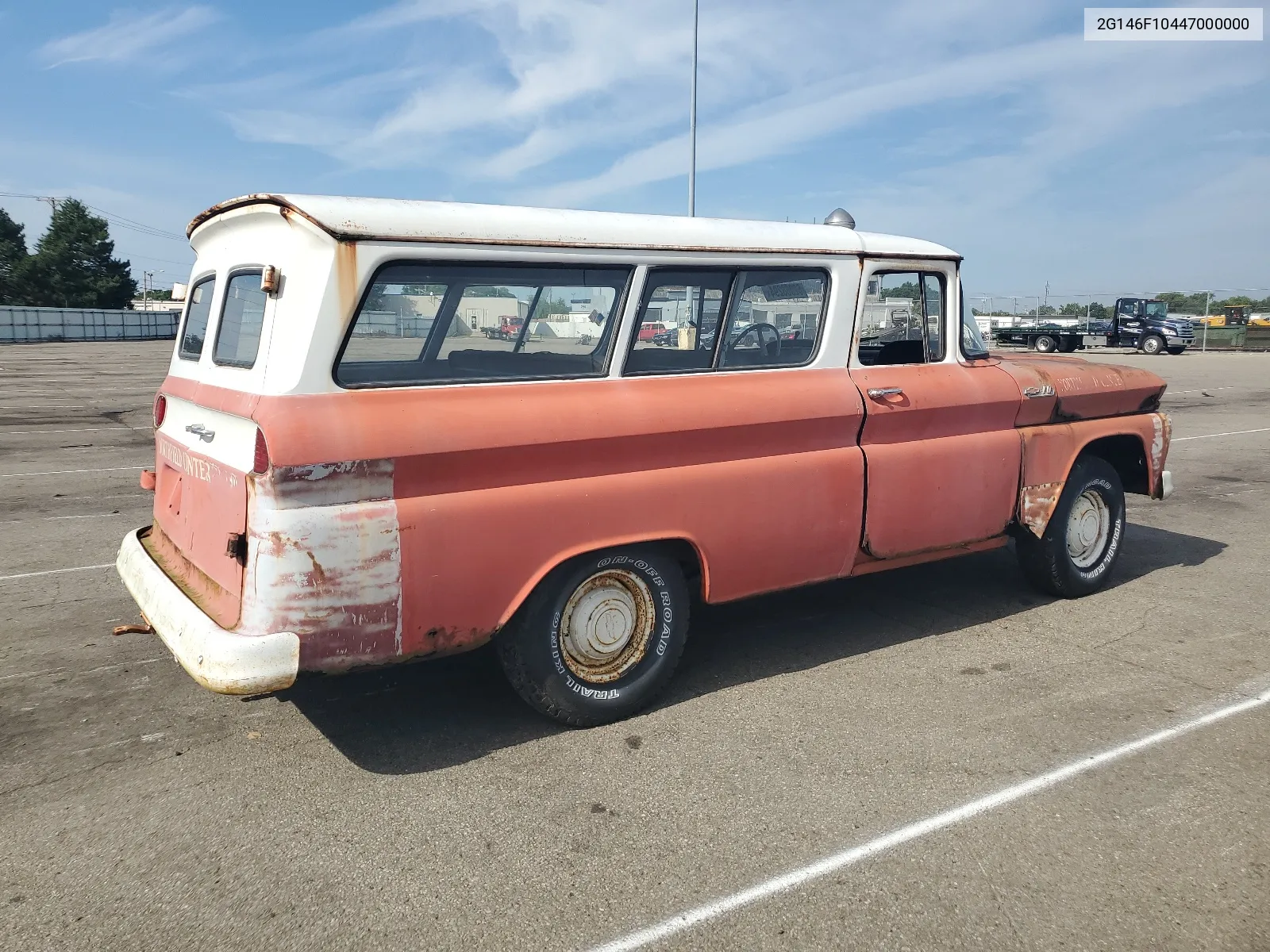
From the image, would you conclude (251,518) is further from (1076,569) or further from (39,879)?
(1076,569)

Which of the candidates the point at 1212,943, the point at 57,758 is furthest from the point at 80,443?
the point at 1212,943

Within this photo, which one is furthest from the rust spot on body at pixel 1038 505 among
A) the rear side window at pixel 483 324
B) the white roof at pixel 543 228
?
the rear side window at pixel 483 324

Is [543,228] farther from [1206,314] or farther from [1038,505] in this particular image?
[1206,314]

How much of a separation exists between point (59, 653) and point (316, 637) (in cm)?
229

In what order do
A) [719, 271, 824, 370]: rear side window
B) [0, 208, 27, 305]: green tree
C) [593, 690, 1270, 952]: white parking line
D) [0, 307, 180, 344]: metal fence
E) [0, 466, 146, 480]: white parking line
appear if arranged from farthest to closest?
[0, 208, 27, 305]: green tree
[0, 307, 180, 344]: metal fence
[0, 466, 146, 480]: white parking line
[719, 271, 824, 370]: rear side window
[593, 690, 1270, 952]: white parking line

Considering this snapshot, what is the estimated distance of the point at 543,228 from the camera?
12.0 ft

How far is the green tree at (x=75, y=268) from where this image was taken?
68.9 metres

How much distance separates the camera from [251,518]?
315cm

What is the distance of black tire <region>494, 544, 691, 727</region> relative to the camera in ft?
12.0

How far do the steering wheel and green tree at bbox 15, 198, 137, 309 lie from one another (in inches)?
3059

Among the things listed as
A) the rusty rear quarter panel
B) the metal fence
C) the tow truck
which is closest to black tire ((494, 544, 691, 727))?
the rusty rear quarter panel

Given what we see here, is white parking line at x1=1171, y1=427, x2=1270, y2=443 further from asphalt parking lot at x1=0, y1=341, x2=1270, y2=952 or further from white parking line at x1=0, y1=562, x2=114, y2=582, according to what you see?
white parking line at x1=0, y1=562, x2=114, y2=582

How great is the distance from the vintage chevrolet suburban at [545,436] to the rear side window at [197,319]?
0.04 m

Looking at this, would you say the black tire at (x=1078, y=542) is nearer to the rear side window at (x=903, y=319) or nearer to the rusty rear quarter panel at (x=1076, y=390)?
the rusty rear quarter panel at (x=1076, y=390)
